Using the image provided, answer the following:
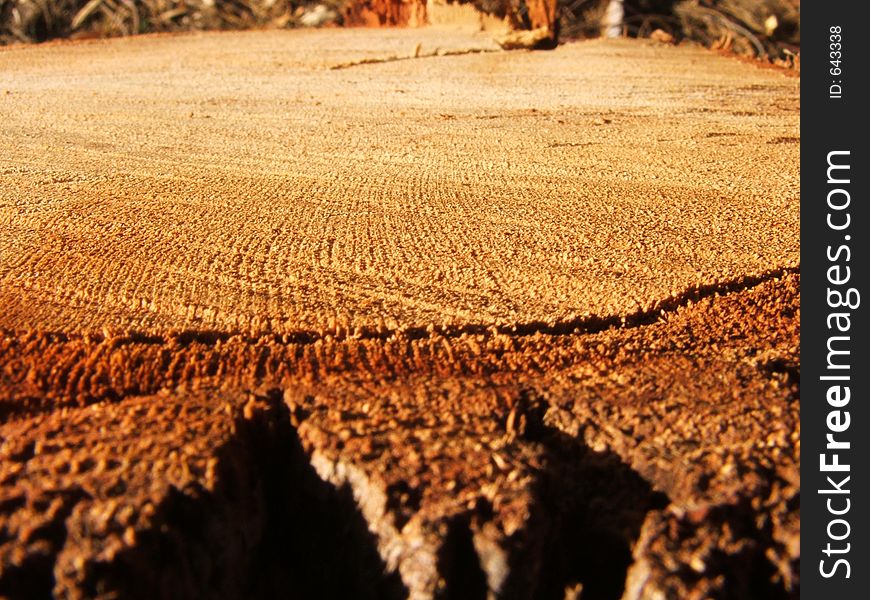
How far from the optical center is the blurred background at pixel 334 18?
12.2ft

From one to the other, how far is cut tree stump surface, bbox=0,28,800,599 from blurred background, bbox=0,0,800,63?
2.34 metres

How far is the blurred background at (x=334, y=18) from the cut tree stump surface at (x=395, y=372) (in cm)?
234

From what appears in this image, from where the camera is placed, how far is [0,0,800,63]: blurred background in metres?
3.72

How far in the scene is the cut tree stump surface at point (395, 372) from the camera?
684 mm

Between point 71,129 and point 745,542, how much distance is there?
1.46 metres

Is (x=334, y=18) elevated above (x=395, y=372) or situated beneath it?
elevated above

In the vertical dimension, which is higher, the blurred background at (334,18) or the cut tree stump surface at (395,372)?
the blurred background at (334,18)

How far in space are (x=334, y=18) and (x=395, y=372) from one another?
328 centimetres

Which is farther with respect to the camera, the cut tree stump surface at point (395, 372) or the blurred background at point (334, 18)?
the blurred background at point (334, 18)

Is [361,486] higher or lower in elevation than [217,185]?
lower

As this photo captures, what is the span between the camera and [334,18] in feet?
12.6

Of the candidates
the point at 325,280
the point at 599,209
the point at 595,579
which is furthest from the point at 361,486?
the point at 599,209

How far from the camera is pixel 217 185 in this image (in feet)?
4.51
